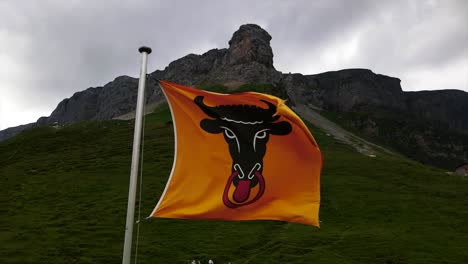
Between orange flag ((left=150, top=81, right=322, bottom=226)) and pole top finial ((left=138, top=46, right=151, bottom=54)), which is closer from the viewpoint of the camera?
pole top finial ((left=138, top=46, right=151, bottom=54))

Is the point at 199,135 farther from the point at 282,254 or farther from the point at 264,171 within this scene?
the point at 282,254

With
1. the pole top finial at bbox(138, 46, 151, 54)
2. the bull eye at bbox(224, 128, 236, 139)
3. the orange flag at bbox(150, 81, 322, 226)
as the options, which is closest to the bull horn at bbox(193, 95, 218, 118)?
the orange flag at bbox(150, 81, 322, 226)

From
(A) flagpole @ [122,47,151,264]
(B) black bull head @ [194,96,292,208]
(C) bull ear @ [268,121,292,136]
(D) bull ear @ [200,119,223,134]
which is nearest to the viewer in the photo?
(A) flagpole @ [122,47,151,264]

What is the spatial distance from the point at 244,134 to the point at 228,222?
129 feet

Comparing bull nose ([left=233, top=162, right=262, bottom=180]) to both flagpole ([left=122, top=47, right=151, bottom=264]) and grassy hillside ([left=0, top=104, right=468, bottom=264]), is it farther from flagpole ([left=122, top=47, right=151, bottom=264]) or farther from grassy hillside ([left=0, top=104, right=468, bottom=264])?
grassy hillside ([left=0, top=104, right=468, bottom=264])

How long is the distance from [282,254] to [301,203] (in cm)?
Answer: 2599

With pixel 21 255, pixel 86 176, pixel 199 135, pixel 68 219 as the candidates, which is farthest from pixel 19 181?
pixel 199 135

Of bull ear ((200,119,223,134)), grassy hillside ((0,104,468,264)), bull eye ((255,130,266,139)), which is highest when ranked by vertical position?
bull ear ((200,119,223,134))

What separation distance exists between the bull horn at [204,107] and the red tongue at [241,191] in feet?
8.48

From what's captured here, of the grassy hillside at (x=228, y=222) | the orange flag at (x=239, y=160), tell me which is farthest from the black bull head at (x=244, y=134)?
the grassy hillside at (x=228, y=222)

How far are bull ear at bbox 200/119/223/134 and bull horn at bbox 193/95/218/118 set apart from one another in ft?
0.74

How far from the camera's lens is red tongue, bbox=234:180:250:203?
15.1 meters

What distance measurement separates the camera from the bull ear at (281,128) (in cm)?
1606

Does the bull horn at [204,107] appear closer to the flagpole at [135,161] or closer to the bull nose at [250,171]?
the bull nose at [250,171]
